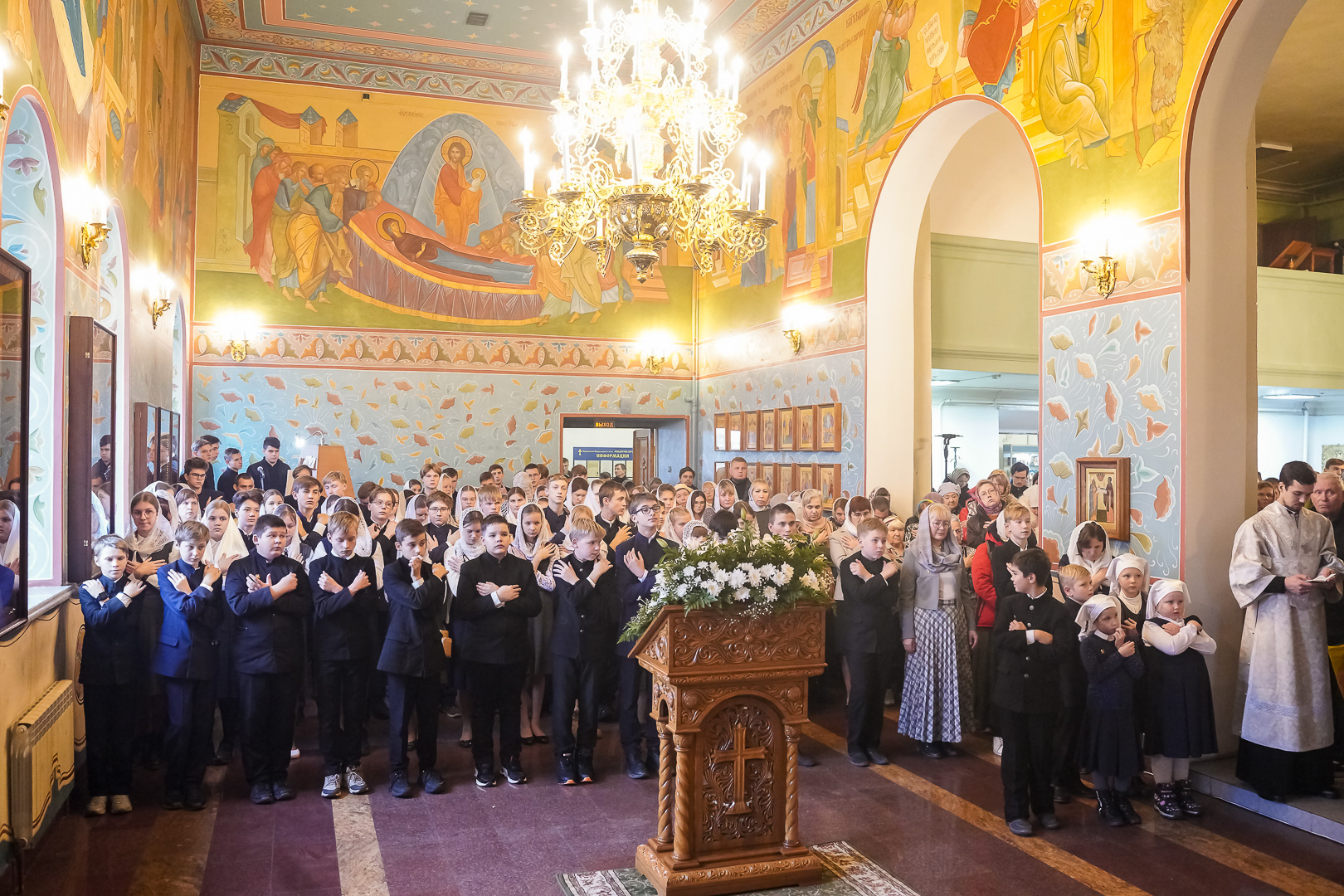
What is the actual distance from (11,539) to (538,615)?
3.46 meters

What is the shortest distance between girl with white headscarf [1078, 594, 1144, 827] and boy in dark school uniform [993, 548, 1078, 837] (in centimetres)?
20

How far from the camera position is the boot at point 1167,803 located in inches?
243

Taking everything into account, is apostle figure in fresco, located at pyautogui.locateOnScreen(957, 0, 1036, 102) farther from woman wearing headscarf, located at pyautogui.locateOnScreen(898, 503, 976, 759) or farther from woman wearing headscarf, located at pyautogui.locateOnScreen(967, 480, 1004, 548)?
woman wearing headscarf, located at pyautogui.locateOnScreen(898, 503, 976, 759)

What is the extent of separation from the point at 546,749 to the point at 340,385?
31.5ft

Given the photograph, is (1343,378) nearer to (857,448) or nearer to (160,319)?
(857,448)

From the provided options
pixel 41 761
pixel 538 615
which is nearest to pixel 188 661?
pixel 41 761

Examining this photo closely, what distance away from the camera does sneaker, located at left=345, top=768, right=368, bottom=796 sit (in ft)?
21.3

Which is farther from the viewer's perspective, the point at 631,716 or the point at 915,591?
the point at 915,591

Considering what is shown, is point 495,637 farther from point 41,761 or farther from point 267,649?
point 41,761

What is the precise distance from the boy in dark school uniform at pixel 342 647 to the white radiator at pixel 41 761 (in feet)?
4.76

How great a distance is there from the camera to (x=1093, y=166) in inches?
320

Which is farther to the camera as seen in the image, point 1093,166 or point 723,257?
point 723,257

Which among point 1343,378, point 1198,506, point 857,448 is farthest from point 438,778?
point 1343,378

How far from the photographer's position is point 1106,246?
7.92 metres
